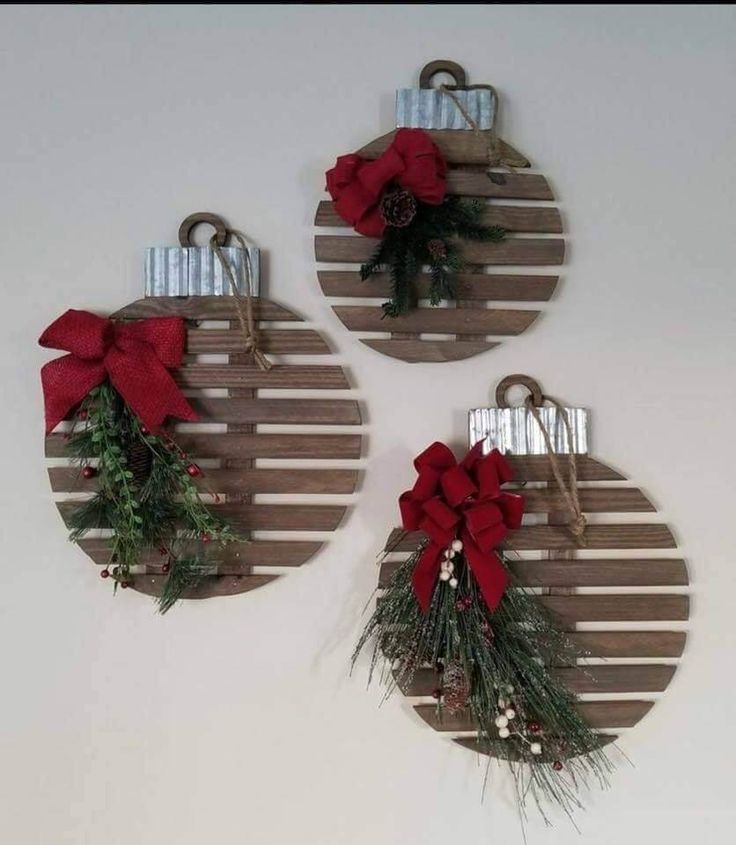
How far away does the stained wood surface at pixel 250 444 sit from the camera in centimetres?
108

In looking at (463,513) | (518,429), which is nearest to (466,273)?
(518,429)

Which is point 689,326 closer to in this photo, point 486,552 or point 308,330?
point 486,552

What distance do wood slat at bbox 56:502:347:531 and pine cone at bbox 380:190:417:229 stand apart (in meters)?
0.41

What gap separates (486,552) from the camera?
101cm

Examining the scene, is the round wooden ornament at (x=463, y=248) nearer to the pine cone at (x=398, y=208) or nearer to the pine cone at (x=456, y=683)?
the pine cone at (x=398, y=208)

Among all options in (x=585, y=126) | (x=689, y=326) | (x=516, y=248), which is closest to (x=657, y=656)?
(x=689, y=326)

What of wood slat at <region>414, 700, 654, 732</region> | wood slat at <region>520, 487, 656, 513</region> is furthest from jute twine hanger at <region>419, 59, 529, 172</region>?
wood slat at <region>414, 700, 654, 732</region>

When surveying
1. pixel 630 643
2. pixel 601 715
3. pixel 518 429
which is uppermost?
pixel 518 429

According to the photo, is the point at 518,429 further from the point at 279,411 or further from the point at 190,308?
the point at 190,308

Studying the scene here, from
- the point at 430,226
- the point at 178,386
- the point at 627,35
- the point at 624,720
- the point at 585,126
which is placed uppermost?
the point at 627,35

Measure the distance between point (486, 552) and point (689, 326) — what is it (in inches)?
18.4

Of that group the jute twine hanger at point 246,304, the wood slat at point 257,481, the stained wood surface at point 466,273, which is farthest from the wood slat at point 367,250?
the wood slat at point 257,481

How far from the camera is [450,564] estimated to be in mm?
1021

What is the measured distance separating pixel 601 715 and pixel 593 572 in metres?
0.21
